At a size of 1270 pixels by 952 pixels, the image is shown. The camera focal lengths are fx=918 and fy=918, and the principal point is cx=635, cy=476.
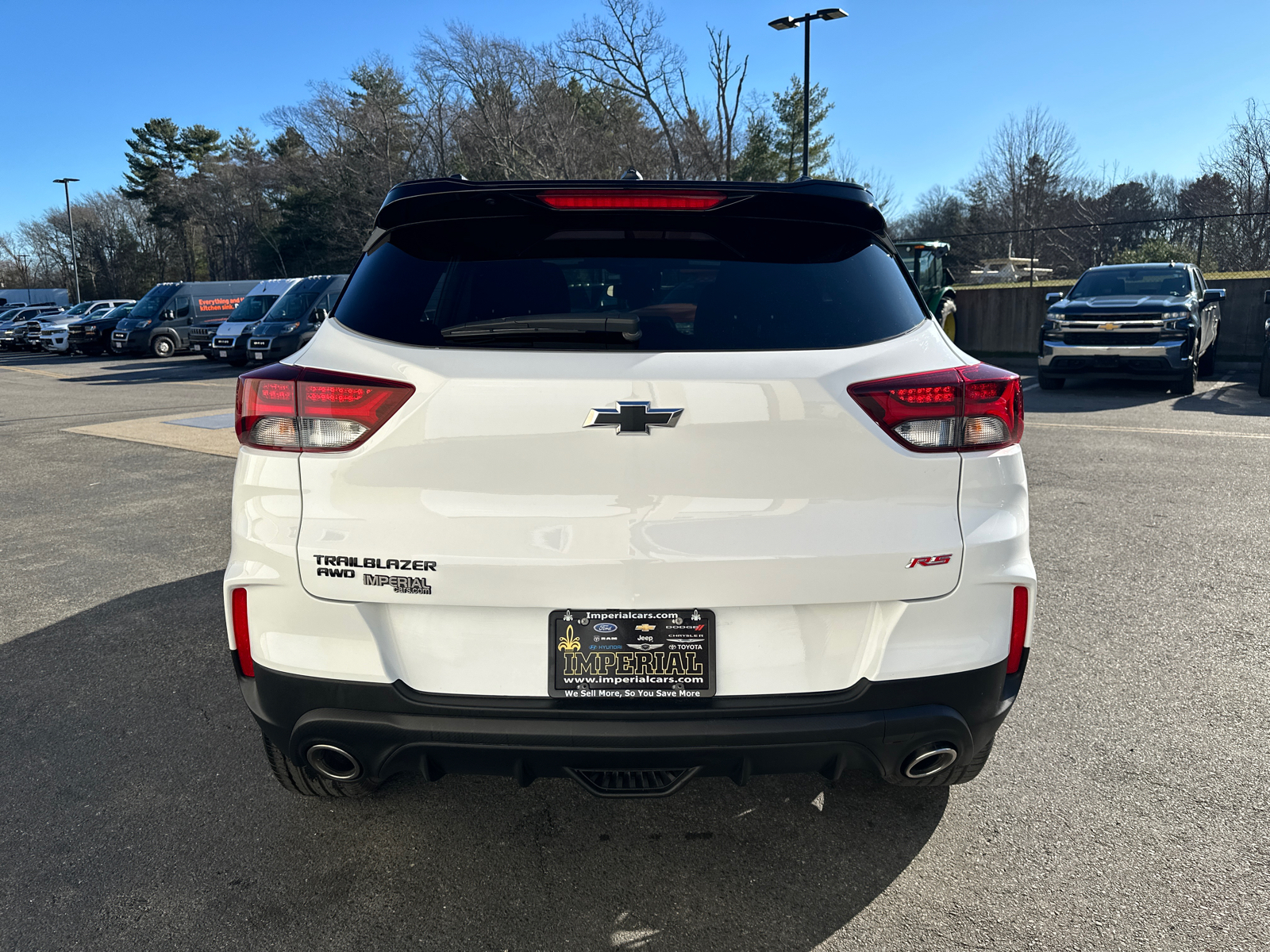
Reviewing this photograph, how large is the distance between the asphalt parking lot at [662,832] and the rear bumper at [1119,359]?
933 cm

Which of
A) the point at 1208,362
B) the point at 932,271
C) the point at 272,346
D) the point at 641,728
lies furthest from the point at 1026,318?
the point at 641,728

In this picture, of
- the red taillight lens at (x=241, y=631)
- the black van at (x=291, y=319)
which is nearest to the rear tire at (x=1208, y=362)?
the black van at (x=291, y=319)

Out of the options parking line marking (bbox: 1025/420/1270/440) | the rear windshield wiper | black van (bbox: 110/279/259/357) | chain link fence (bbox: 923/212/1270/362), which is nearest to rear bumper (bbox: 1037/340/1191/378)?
parking line marking (bbox: 1025/420/1270/440)

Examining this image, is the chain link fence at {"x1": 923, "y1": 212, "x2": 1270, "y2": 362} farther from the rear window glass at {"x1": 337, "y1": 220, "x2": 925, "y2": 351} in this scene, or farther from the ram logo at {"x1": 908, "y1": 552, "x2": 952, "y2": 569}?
the ram logo at {"x1": 908, "y1": 552, "x2": 952, "y2": 569}

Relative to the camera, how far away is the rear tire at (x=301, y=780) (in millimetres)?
2580

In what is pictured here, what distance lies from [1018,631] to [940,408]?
62cm

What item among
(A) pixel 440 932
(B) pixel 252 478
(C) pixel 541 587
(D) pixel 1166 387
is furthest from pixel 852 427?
(D) pixel 1166 387

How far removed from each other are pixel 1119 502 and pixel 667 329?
5.74 m

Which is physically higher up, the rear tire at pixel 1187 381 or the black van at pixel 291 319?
the black van at pixel 291 319

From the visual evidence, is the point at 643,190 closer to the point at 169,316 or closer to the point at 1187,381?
the point at 1187,381

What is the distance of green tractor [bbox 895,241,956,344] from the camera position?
1886cm

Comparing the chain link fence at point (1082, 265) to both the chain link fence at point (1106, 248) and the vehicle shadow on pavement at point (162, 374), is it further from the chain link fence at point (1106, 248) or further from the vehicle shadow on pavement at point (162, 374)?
the vehicle shadow on pavement at point (162, 374)

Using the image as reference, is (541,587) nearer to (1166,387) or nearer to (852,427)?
(852,427)

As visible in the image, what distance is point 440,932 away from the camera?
7.46ft
